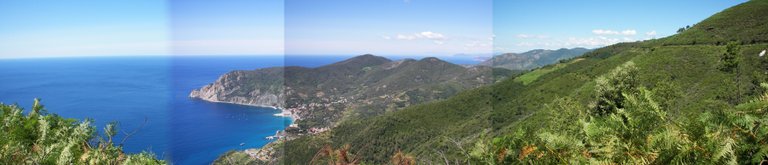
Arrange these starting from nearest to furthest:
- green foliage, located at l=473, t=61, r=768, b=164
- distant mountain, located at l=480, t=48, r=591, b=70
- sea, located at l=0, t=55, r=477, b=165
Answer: green foliage, located at l=473, t=61, r=768, b=164 → sea, located at l=0, t=55, r=477, b=165 → distant mountain, located at l=480, t=48, r=591, b=70

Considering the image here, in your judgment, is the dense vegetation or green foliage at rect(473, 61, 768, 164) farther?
the dense vegetation

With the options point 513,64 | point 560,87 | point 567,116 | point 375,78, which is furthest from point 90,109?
point 513,64

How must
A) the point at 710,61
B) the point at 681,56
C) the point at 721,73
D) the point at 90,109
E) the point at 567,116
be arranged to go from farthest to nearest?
the point at 90,109, the point at 681,56, the point at 710,61, the point at 721,73, the point at 567,116

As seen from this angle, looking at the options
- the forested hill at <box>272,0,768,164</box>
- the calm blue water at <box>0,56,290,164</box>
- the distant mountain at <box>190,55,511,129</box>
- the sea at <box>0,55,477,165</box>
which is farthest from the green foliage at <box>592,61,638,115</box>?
the distant mountain at <box>190,55,511,129</box>

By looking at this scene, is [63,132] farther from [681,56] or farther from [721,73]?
[681,56]

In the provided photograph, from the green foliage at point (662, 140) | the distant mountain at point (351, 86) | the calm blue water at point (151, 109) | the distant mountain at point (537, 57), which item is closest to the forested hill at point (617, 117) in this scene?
the green foliage at point (662, 140)

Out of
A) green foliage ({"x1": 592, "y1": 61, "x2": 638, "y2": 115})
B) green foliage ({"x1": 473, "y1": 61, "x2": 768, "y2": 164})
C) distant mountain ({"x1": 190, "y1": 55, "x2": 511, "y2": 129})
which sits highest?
green foliage ({"x1": 473, "y1": 61, "x2": 768, "y2": 164})

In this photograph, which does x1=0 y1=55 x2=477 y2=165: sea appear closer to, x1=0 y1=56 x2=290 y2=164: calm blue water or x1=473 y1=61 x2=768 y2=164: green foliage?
x1=0 y1=56 x2=290 y2=164: calm blue water
